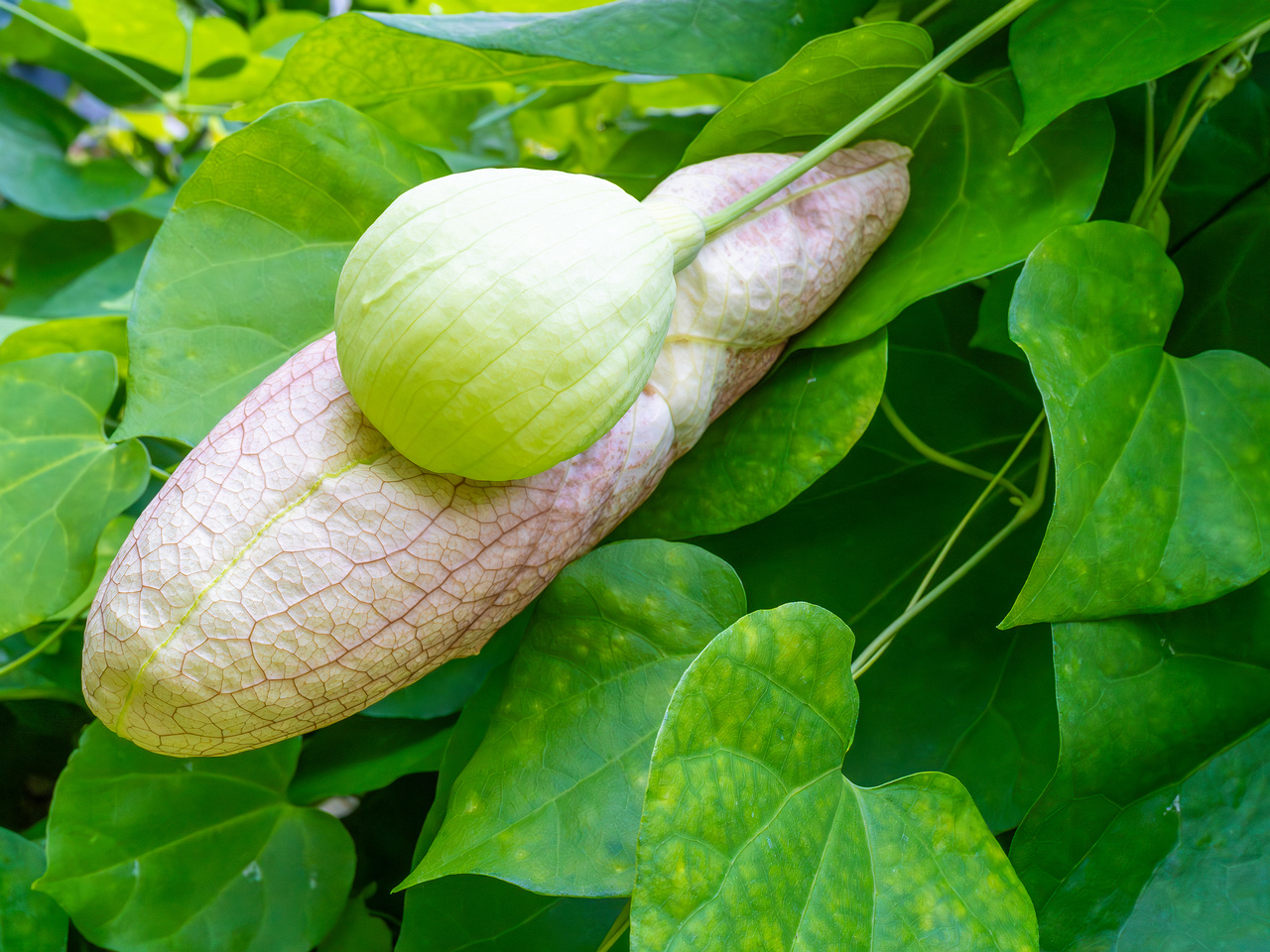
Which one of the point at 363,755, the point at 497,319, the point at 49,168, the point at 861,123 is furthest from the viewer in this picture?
the point at 49,168

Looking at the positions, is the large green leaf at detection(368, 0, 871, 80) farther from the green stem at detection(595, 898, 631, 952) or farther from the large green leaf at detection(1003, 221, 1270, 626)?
the green stem at detection(595, 898, 631, 952)

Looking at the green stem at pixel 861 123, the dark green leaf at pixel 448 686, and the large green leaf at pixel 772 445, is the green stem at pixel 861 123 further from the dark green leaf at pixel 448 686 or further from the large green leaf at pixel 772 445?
the dark green leaf at pixel 448 686

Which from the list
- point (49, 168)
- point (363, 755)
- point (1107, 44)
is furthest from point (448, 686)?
point (49, 168)

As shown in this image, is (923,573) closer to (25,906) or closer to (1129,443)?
(1129,443)

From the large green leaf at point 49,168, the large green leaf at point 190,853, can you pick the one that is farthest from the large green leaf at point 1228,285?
the large green leaf at point 49,168

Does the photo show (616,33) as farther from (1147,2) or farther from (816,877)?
(816,877)

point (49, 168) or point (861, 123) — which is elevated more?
point (861, 123)

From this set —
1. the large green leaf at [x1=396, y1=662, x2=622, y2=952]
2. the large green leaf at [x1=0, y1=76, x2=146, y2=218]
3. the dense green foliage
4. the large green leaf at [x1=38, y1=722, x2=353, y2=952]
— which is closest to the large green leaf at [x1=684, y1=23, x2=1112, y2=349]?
the dense green foliage
